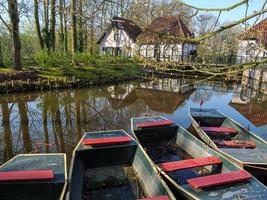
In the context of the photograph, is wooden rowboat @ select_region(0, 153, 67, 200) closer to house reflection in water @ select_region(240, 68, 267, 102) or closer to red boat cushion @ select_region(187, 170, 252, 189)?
red boat cushion @ select_region(187, 170, 252, 189)

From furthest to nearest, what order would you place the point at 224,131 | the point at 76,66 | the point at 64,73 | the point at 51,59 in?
the point at 76,66
the point at 64,73
the point at 51,59
the point at 224,131

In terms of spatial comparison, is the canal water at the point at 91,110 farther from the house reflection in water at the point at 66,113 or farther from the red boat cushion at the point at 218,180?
the red boat cushion at the point at 218,180

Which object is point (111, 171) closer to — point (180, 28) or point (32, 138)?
point (32, 138)

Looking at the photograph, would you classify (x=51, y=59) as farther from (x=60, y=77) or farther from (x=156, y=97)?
(x=156, y=97)

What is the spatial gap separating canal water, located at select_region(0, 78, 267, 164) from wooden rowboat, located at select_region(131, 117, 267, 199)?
78.4 inches

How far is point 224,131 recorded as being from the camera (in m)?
9.88

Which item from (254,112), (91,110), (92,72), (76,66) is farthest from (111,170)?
(76,66)

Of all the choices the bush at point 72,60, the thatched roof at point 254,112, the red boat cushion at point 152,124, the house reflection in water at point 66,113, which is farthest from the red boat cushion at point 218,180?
the bush at point 72,60

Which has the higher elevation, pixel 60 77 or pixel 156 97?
pixel 60 77

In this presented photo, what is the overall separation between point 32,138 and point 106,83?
13.6 metres

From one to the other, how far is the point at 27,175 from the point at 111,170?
2.61 meters

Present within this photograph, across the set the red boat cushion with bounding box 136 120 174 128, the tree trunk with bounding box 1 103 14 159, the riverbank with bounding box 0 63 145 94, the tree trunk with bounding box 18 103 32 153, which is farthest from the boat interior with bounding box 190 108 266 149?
the riverbank with bounding box 0 63 145 94

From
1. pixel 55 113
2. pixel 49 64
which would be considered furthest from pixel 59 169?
pixel 49 64

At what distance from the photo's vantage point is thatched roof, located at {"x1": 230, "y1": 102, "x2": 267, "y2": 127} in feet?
45.6
